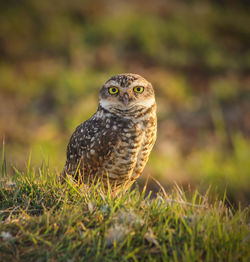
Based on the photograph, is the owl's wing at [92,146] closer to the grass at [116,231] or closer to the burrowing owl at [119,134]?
the burrowing owl at [119,134]

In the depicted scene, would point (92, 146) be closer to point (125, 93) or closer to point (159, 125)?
point (125, 93)

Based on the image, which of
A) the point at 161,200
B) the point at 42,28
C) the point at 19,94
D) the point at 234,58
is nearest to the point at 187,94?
the point at 234,58

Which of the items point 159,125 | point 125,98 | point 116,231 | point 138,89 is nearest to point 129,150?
point 125,98

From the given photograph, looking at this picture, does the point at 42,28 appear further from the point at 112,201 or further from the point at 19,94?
the point at 112,201

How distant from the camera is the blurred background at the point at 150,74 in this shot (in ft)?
27.0

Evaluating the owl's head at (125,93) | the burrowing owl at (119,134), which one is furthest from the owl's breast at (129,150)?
the owl's head at (125,93)

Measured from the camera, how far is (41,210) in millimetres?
2572

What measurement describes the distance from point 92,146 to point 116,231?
1.21 meters

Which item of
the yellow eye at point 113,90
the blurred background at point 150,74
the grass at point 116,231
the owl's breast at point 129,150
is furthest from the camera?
the blurred background at point 150,74

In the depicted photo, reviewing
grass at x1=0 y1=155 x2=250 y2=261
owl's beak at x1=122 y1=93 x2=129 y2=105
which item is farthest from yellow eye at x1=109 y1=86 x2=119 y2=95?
grass at x1=0 y1=155 x2=250 y2=261

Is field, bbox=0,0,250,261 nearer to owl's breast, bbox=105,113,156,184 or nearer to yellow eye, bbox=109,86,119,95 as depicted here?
owl's breast, bbox=105,113,156,184

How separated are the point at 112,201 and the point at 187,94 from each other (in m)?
9.02

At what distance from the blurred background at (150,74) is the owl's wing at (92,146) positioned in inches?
111

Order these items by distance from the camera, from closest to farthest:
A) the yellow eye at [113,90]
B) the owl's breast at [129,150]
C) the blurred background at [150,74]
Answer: the owl's breast at [129,150]
the yellow eye at [113,90]
the blurred background at [150,74]
